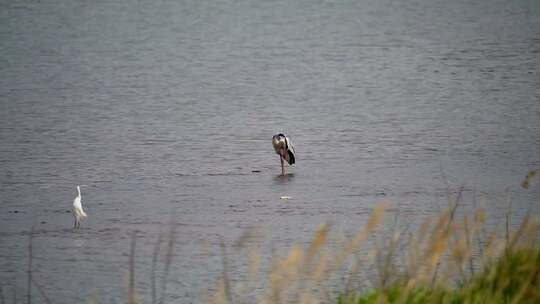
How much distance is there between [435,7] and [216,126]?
27009 mm

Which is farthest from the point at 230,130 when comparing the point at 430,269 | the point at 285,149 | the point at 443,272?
the point at 430,269

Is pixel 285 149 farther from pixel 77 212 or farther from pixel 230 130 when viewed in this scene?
pixel 77 212

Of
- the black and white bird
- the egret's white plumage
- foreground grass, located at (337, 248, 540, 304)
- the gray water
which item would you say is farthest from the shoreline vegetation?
the black and white bird

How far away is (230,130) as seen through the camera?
66.0 feet

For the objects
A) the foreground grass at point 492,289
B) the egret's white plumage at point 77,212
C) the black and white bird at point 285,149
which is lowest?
the foreground grass at point 492,289

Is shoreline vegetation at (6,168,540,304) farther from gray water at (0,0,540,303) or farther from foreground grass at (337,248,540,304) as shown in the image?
gray water at (0,0,540,303)

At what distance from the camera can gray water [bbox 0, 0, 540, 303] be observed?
40.3 ft

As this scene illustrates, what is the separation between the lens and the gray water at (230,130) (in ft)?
40.3

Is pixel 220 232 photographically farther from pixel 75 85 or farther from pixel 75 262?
pixel 75 85

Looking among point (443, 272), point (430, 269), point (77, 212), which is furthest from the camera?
point (77, 212)

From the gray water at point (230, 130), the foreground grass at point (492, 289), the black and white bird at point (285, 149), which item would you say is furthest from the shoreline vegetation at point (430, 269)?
the black and white bird at point (285, 149)

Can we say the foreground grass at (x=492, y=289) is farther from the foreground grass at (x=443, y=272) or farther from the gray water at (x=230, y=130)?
the gray water at (x=230, y=130)

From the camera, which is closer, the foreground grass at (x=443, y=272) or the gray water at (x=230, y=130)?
the foreground grass at (x=443, y=272)

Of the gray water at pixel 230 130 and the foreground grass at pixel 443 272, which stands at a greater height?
the gray water at pixel 230 130
